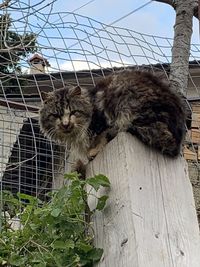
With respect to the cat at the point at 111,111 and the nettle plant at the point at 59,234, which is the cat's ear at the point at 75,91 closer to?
the cat at the point at 111,111

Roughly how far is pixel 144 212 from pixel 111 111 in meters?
0.93

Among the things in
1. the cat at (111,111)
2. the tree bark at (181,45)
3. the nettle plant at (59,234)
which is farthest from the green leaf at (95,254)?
the tree bark at (181,45)

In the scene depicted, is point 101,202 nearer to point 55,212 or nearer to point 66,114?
point 55,212

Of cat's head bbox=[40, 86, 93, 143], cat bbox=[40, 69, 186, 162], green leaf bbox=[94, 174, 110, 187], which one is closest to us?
green leaf bbox=[94, 174, 110, 187]

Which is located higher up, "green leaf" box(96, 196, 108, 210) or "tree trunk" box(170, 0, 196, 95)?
"tree trunk" box(170, 0, 196, 95)

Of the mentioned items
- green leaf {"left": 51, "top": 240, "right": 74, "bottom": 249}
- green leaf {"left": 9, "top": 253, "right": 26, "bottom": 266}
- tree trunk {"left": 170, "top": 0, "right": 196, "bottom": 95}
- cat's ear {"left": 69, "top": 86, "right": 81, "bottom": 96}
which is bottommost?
green leaf {"left": 9, "top": 253, "right": 26, "bottom": 266}

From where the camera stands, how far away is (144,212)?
112 cm

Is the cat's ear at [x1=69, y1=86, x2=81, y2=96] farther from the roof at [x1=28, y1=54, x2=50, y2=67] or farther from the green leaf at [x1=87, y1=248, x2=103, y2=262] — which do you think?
the green leaf at [x1=87, y1=248, x2=103, y2=262]

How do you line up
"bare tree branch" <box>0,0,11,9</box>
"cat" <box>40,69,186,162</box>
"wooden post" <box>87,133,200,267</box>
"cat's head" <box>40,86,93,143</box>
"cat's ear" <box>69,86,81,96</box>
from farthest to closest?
"cat's ear" <box>69,86,81,96</box>, "cat's head" <box>40,86,93,143</box>, "bare tree branch" <box>0,0,11,9</box>, "cat" <box>40,69,186,162</box>, "wooden post" <box>87,133,200,267</box>

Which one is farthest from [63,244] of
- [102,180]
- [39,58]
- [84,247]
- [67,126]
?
[39,58]

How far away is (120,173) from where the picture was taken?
1190 mm

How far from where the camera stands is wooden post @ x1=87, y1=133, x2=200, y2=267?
3.54ft

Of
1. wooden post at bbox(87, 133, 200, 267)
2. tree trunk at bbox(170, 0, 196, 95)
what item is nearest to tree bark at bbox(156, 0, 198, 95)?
tree trunk at bbox(170, 0, 196, 95)

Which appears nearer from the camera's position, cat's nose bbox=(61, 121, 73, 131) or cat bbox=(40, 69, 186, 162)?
cat bbox=(40, 69, 186, 162)
